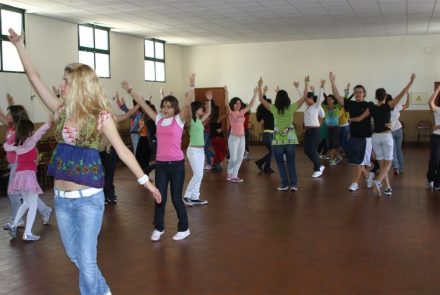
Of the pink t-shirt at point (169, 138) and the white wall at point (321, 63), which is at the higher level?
the white wall at point (321, 63)

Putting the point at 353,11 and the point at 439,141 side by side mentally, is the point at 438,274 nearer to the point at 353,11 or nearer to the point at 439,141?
the point at 439,141

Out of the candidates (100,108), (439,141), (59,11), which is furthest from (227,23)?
(100,108)

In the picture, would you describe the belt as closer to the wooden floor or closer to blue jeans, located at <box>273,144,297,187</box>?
the wooden floor

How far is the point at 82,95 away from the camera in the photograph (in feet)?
9.95

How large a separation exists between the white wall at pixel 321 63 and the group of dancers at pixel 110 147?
570cm

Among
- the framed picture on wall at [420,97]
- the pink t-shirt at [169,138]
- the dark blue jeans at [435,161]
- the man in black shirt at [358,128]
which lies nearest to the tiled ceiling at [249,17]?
the framed picture on wall at [420,97]

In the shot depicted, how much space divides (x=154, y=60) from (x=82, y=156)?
15.4 meters

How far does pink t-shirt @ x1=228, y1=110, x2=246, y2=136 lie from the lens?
1003 centimetres

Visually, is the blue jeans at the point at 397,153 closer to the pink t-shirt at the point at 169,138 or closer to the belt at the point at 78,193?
the pink t-shirt at the point at 169,138

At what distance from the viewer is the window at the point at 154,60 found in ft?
57.6

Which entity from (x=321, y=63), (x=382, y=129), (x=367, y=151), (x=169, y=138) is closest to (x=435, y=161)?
(x=367, y=151)

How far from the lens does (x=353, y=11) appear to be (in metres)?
12.8

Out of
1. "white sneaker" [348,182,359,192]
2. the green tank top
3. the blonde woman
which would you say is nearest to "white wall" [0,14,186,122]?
the green tank top

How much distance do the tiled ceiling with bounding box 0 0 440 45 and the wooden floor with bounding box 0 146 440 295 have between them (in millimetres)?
4805
